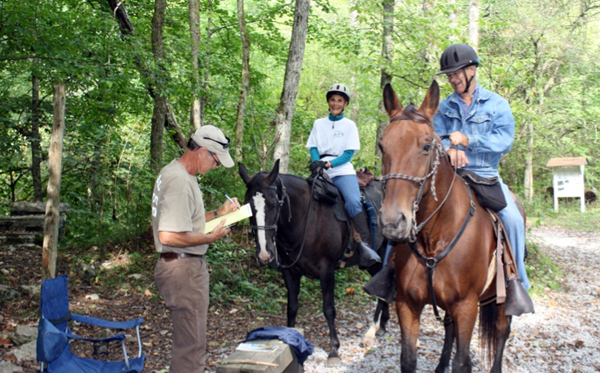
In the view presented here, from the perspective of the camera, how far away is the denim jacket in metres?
3.79

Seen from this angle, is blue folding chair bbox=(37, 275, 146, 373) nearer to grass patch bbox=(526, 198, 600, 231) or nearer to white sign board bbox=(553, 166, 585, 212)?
grass patch bbox=(526, 198, 600, 231)

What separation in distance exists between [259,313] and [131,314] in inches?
73.3

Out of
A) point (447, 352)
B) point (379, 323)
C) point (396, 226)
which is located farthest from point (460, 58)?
point (379, 323)

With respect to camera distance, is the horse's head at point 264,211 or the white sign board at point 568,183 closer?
the horse's head at point 264,211

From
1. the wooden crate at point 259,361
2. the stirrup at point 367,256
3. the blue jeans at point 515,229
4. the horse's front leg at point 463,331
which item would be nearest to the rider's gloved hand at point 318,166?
the stirrup at point 367,256

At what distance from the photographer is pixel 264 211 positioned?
5.11 metres

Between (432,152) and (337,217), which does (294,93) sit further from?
(432,152)

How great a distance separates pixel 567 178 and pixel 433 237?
77.5 ft

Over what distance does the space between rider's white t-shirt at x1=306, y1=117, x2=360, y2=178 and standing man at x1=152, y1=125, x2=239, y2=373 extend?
106 inches

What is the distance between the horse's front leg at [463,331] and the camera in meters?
3.42

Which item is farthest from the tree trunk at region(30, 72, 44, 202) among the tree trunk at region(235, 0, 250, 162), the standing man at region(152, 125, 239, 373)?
the standing man at region(152, 125, 239, 373)

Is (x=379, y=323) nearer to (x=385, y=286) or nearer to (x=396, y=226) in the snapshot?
(x=385, y=286)

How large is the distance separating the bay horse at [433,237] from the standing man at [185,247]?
1.46 meters

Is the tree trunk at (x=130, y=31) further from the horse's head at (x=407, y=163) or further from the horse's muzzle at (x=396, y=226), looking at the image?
the horse's muzzle at (x=396, y=226)
